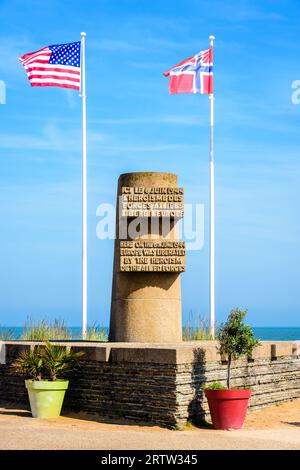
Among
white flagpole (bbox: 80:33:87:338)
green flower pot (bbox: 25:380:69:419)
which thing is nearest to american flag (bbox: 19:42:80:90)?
white flagpole (bbox: 80:33:87:338)

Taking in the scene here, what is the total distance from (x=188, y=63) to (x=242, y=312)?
12.2 metres

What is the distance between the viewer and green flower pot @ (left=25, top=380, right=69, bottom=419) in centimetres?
1307

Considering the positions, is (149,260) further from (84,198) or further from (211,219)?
(211,219)

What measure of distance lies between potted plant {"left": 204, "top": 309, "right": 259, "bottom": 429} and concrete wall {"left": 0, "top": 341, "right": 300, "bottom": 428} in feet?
1.32

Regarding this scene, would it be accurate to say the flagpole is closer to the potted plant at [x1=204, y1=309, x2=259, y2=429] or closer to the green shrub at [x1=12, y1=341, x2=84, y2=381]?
the green shrub at [x1=12, y1=341, x2=84, y2=381]

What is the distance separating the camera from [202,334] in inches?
821

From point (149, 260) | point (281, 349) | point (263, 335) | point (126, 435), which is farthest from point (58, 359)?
point (263, 335)

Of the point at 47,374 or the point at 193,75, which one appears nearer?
the point at 47,374

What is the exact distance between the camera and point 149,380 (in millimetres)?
12578

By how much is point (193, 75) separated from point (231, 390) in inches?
520

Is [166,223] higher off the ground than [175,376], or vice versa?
[166,223]

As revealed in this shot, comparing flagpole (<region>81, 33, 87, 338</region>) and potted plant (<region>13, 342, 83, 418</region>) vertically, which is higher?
flagpole (<region>81, 33, 87, 338</region>)
